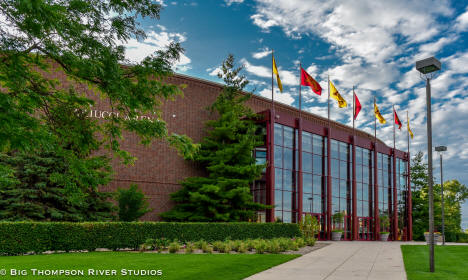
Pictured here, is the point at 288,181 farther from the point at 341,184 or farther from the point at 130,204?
the point at 130,204

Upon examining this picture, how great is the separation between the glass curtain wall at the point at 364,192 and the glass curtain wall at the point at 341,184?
1.84 meters

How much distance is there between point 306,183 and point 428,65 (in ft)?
66.0

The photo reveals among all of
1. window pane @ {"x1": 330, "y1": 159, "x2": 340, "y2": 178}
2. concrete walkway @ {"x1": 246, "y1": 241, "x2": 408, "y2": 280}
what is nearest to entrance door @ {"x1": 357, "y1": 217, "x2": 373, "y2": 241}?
window pane @ {"x1": 330, "y1": 159, "x2": 340, "y2": 178}

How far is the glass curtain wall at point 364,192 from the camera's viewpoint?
39031mm

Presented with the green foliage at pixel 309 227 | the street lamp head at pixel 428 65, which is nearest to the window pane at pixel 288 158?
the green foliage at pixel 309 227

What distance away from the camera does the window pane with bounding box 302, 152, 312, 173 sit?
109 feet

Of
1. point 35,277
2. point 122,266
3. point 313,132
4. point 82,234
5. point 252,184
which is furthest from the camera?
point 313,132

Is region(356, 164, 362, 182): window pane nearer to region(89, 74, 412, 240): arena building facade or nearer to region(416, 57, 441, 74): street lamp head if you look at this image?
region(89, 74, 412, 240): arena building facade

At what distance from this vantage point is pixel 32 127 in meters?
7.21

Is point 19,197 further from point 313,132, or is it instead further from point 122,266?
point 313,132

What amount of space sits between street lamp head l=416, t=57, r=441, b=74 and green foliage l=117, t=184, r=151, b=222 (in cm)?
1789

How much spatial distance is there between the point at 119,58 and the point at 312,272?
338 inches

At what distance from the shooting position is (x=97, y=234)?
63.9ft

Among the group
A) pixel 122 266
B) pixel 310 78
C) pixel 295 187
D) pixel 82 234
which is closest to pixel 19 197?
Result: pixel 82 234
